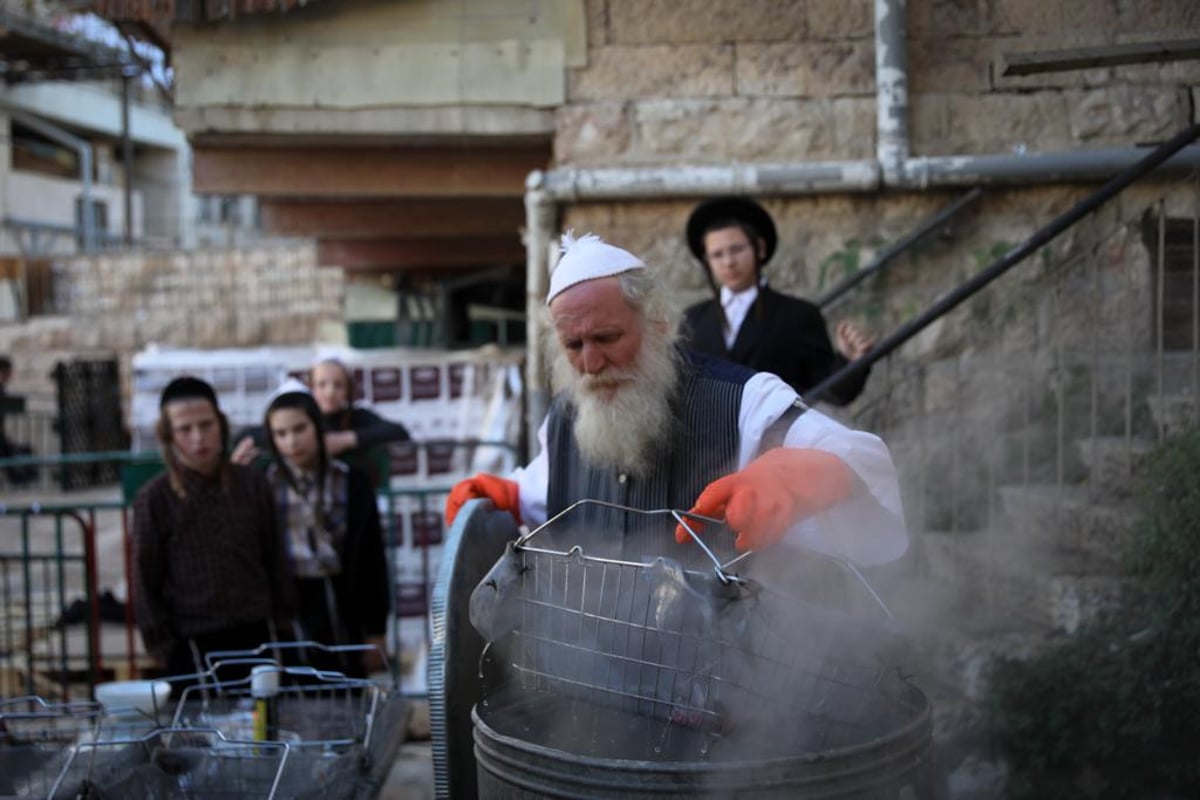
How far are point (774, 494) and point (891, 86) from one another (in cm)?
320

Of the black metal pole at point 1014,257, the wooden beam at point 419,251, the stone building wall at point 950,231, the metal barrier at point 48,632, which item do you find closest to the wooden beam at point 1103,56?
the black metal pole at point 1014,257

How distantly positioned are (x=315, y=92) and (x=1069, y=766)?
13.8 feet

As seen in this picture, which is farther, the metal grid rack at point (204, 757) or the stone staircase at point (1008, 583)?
the stone staircase at point (1008, 583)

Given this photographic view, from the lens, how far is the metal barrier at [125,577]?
5.27 meters

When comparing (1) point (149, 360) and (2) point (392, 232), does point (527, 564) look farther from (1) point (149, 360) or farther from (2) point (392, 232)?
(1) point (149, 360)

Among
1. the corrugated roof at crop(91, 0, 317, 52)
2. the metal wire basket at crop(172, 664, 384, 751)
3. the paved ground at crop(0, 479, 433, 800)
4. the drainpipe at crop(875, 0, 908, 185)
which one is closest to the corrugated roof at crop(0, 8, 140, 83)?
the paved ground at crop(0, 479, 433, 800)

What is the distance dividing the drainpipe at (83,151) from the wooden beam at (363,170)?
1091 inches

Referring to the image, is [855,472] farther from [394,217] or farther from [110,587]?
[110,587]

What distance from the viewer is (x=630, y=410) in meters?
2.47

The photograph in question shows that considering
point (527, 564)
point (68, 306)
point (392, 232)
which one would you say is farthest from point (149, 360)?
point (68, 306)

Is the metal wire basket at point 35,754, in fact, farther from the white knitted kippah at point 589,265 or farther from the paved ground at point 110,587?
the white knitted kippah at point 589,265

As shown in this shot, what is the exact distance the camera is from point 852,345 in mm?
4074

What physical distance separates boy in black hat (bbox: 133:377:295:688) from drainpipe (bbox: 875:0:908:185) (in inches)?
115

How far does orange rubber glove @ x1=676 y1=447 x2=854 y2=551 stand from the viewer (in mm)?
2078
